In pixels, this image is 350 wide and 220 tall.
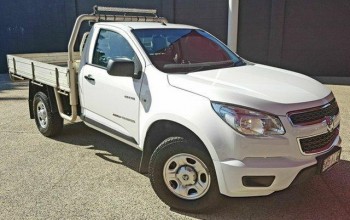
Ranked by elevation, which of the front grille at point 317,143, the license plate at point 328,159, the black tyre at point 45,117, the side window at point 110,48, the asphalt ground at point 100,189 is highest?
the side window at point 110,48

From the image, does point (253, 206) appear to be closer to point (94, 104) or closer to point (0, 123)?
point (94, 104)

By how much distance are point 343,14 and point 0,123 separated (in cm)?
978

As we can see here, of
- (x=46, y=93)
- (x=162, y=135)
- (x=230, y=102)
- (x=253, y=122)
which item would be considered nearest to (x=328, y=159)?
(x=253, y=122)

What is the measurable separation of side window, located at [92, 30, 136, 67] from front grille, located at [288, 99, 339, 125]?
1826mm

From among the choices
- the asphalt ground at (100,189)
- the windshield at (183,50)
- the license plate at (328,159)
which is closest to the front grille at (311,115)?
the license plate at (328,159)

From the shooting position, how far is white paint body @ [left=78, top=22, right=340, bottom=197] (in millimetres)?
2615

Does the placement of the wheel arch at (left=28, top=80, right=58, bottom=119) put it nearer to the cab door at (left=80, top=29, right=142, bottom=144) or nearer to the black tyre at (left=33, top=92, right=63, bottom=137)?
the black tyre at (left=33, top=92, right=63, bottom=137)

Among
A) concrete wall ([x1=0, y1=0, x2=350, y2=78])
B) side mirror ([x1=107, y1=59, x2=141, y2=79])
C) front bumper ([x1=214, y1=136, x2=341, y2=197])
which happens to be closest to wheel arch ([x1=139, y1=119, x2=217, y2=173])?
front bumper ([x1=214, y1=136, x2=341, y2=197])

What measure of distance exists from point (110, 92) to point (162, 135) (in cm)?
92

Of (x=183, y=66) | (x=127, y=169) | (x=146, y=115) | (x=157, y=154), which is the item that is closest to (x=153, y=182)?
(x=157, y=154)

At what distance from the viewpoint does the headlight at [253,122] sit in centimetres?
262

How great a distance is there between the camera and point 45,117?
519 centimetres

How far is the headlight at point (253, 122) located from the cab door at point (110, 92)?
115 cm

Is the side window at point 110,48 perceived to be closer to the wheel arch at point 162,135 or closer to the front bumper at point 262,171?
the wheel arch at point 162,135
